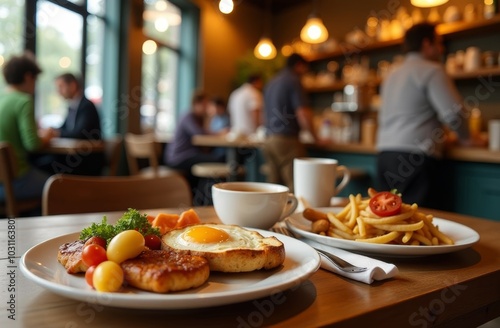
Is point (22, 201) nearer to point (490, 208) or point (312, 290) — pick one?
point (312, 290)

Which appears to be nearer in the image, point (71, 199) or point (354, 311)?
point (354, 311)

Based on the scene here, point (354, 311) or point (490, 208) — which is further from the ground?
point (354, 311)

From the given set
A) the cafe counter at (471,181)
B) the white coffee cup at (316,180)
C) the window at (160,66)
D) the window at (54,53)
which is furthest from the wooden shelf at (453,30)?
the white coffee cup at (316,180)

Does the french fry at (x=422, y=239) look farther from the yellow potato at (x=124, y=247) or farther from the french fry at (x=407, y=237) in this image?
the yellow potato at (x=124, y=247)

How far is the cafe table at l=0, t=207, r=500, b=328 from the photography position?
48 centimetres

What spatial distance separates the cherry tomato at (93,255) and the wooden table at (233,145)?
137 inches

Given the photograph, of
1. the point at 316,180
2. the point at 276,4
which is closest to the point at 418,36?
the point at 316,180

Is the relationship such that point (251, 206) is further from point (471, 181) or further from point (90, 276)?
point (471, 181)

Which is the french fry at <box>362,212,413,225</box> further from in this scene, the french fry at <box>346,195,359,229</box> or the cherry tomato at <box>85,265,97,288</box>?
the cherry tomato at <box>85,265,97,288</box>

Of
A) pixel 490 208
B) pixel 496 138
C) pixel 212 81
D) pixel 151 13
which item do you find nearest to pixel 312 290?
pixel 490 208

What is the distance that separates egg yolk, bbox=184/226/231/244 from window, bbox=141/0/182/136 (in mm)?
6068

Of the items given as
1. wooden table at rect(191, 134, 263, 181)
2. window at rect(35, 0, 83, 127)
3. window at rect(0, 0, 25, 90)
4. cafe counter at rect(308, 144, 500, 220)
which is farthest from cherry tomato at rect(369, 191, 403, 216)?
window at rect(35, 0, 83, 127)

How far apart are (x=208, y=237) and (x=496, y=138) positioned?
300 cm

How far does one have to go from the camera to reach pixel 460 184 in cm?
292
